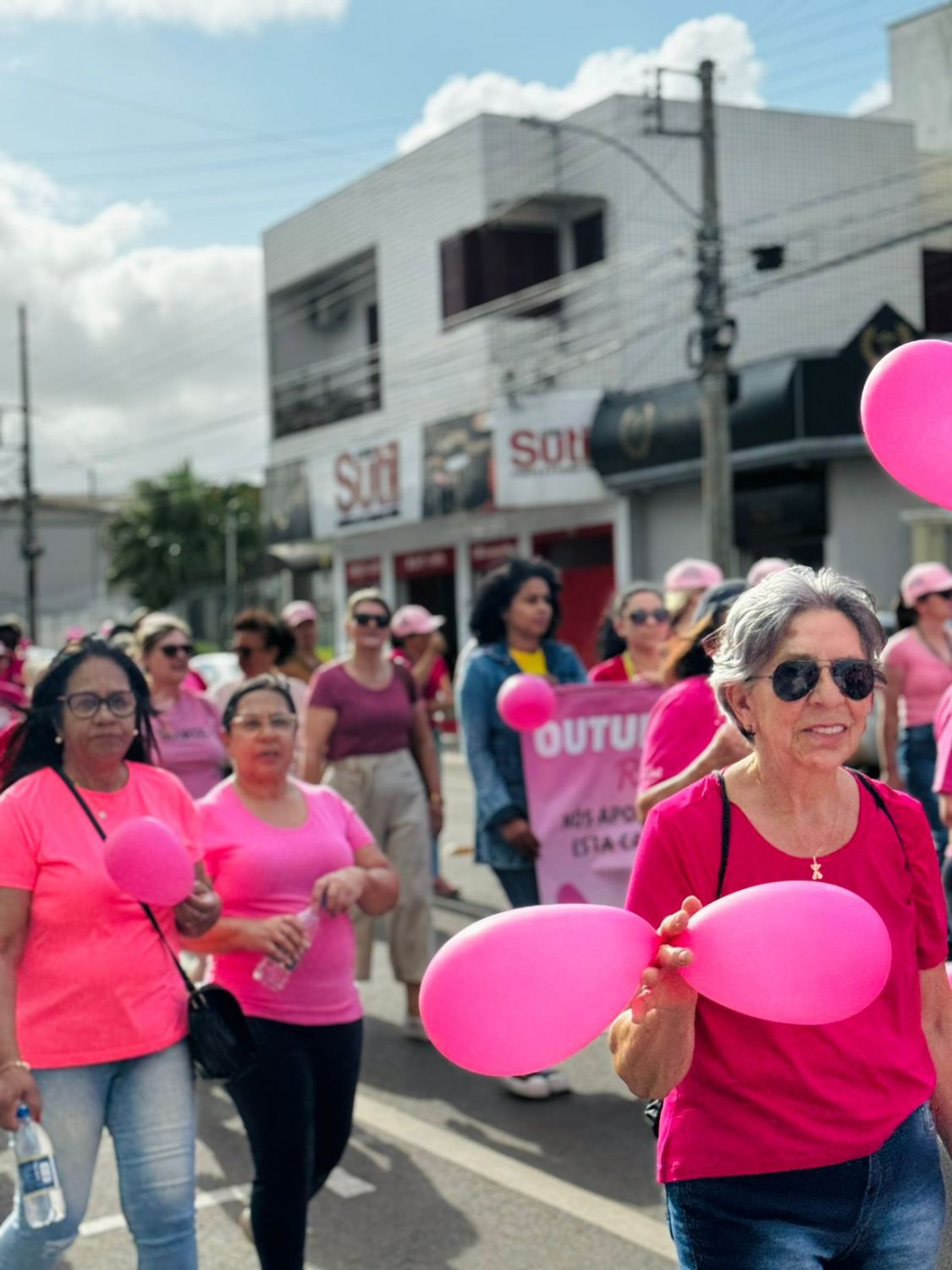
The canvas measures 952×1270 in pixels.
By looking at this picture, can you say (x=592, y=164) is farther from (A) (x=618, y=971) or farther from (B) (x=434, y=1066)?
(A) (x=618, y=971)

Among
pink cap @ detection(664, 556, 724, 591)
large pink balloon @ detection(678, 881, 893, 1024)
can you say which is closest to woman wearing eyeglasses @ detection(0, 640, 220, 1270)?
large pink balloon @ detection(678, 881, 893, 1024)

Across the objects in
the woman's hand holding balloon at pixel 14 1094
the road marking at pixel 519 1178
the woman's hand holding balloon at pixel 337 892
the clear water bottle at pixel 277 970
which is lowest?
the road marking at pixel 519 1178

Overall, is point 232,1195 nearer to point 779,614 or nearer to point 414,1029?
point 414,1029

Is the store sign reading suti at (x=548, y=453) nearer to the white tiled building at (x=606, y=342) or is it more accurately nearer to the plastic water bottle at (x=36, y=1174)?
the white tiled building at (x=606, y=342)

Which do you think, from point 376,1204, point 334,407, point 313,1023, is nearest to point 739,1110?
point 313,1023

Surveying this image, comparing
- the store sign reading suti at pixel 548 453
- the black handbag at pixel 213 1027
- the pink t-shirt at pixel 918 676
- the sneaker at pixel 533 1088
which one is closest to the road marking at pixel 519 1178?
the sneaker at pixel 533 1088

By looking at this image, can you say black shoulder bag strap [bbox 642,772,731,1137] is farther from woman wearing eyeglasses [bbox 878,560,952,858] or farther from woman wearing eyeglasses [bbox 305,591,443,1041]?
woman wearing eyeglasses [bbox 878,560,952,858]

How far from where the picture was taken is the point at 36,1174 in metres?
3.34

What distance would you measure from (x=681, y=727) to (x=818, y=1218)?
2.09 metres

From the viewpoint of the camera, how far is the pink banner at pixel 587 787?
652cm

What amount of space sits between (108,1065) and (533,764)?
3.23 meters

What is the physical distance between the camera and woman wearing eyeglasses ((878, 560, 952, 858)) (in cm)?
829

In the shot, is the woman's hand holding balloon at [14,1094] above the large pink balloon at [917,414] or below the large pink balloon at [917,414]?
below

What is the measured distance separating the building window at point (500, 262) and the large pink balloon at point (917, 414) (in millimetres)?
23834
